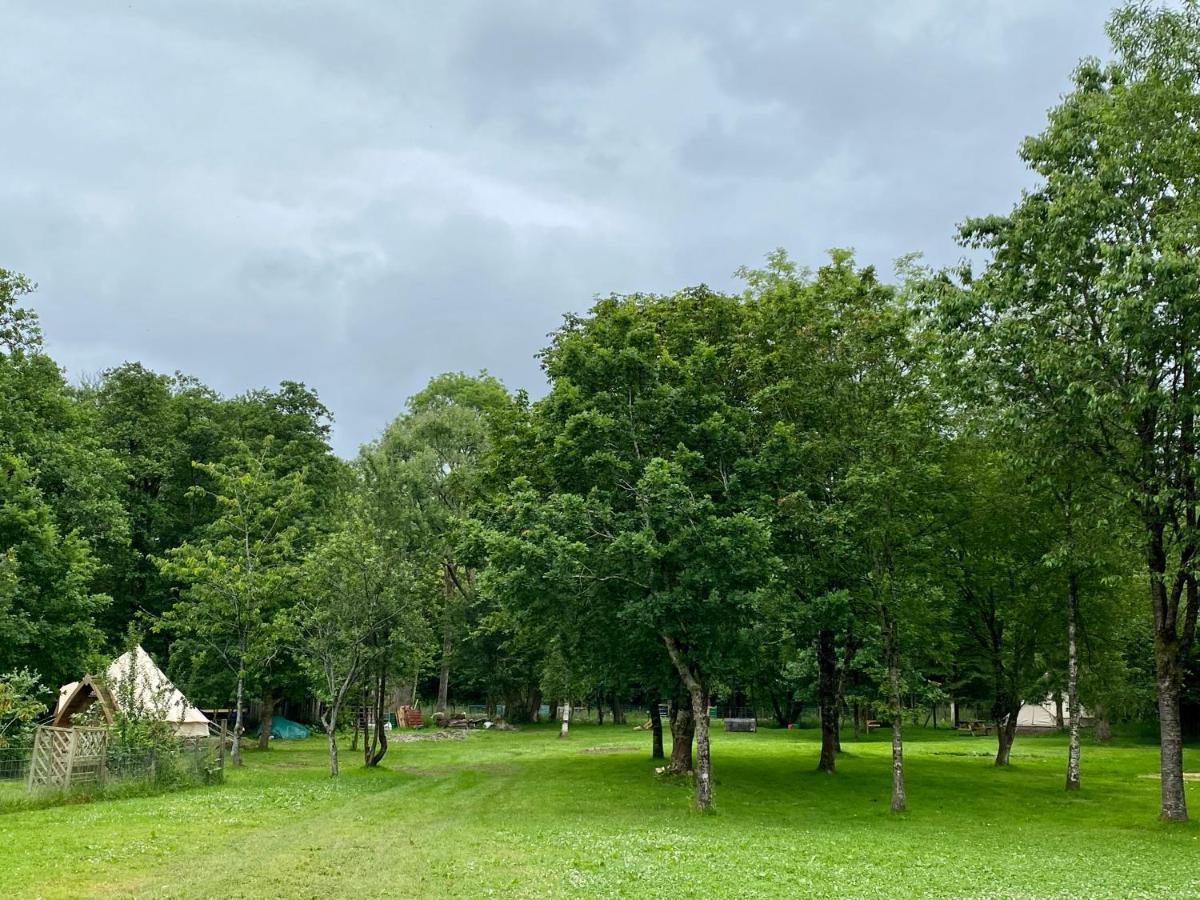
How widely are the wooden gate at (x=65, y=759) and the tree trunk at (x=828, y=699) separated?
21.6 meters

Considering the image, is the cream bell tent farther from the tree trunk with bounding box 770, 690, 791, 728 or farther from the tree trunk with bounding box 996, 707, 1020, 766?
the tree trunk with bounding box 770, 690, 791, 728

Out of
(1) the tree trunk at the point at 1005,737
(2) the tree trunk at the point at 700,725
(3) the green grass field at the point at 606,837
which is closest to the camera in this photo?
(3) the green grass field at the point at 606,837

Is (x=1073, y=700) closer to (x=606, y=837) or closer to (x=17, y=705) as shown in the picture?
(x=606, y=837)

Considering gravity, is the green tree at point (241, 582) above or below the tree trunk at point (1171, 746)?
above

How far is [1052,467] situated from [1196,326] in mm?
6045

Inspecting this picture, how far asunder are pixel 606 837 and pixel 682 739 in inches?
494

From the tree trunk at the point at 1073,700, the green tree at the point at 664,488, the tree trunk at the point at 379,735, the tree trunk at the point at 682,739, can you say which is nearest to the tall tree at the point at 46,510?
the tree trunk at the point at 379,735

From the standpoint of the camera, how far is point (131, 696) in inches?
1011

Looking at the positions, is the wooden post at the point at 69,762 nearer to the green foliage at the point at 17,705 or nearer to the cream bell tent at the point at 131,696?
the green foliage at the point at 17,705

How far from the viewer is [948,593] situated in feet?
106

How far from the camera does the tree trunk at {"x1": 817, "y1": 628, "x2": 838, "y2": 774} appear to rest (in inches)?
1205

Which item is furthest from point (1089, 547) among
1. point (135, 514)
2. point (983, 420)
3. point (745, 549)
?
point (135, 514)

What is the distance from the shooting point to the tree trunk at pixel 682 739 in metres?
29.5

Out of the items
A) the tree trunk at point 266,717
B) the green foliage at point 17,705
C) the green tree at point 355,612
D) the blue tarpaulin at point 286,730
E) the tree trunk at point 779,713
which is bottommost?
the blue tarpaulin at point 286,730
